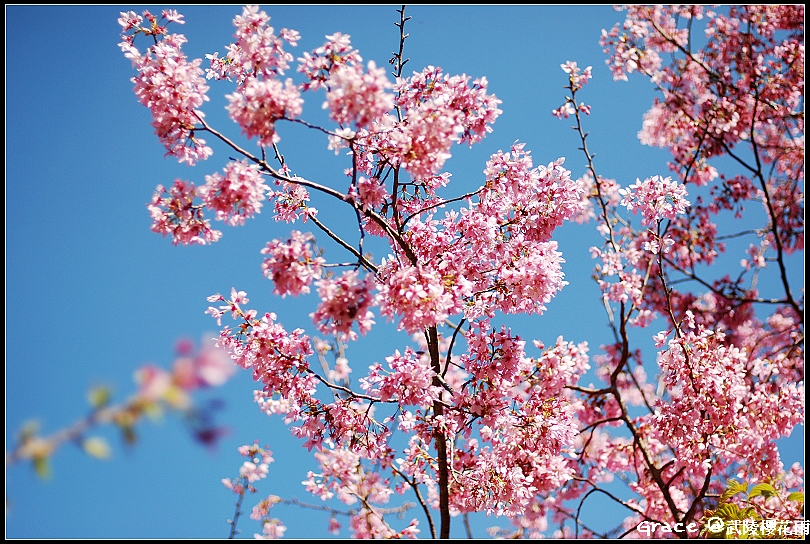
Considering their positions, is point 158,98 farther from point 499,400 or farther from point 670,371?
point 670,371

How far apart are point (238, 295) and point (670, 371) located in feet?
12.1

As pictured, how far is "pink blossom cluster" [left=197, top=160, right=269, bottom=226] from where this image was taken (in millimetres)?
2971

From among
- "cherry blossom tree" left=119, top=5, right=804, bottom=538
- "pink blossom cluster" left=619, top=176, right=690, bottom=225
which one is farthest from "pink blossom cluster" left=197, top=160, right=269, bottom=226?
"pink blossom cluster" left=619, top=176, right=690, bottom=225

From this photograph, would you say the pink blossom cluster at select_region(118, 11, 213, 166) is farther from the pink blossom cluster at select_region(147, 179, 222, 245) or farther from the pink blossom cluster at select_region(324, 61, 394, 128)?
the pink blossom cluster at select_region(324, 61, 394, 128)

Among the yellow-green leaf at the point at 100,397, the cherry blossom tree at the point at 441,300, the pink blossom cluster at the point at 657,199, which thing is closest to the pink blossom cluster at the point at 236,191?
the cherry blossom tree at the point at 441,300

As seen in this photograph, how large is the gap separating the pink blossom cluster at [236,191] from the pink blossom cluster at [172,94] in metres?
0.39

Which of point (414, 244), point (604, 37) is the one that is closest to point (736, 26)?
point (604, 37)

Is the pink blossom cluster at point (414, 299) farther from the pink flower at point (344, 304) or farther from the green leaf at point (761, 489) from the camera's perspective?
the green leaf at point (761, 489)

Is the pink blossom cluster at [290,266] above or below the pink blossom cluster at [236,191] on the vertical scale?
below

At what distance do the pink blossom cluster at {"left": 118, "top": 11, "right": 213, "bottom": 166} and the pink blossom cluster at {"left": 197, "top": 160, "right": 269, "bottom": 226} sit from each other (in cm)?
39

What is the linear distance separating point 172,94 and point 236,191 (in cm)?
79

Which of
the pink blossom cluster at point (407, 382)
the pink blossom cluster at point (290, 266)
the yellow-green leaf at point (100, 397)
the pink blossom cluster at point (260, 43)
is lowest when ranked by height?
the yellow-green leaf at point (100, 397)

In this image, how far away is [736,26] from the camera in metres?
7.74

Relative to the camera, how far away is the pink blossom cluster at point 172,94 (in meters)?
3.12
